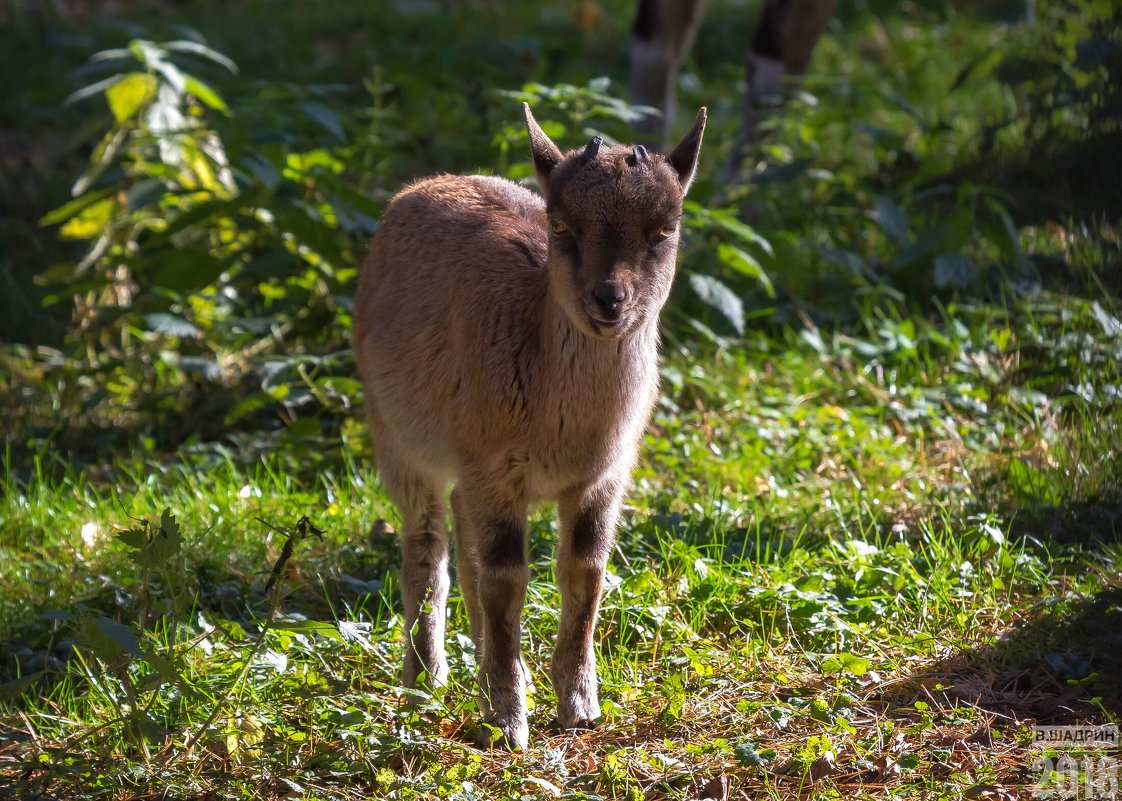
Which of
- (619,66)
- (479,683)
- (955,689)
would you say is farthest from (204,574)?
(619,66)

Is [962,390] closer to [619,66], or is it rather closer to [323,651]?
[323,651]

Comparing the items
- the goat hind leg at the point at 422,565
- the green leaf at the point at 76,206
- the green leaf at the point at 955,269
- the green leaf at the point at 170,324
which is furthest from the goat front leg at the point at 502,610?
the green leaf at the point at 76,206

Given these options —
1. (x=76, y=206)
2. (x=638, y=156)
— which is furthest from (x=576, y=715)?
(x=76, y=206)

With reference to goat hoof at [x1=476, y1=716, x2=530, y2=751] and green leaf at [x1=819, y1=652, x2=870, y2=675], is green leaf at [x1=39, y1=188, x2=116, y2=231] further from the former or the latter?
green leaf at [x1=819, y1=652, x2=870, y2=675]

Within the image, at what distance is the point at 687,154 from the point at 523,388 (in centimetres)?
89

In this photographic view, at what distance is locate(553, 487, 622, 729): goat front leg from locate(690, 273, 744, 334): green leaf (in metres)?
2.33

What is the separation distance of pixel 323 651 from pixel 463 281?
1310mm

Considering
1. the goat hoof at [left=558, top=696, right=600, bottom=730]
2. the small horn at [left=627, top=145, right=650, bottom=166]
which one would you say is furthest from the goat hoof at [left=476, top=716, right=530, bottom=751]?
the small horn at [left=627, top=145, right=650, bottom=166]

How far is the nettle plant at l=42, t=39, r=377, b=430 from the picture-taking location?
6566 mm

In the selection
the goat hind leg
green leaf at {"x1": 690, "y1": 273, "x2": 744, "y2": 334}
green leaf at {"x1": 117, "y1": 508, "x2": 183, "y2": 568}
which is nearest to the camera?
green leaf at {"x1": 117, "y1": 508, "x2": 183, "y2": 568}

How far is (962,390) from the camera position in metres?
6.36

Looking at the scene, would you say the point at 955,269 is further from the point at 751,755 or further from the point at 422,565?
the point at 751,755

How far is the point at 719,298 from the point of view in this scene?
21.0 feet

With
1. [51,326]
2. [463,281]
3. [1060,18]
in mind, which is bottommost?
[51,326]
